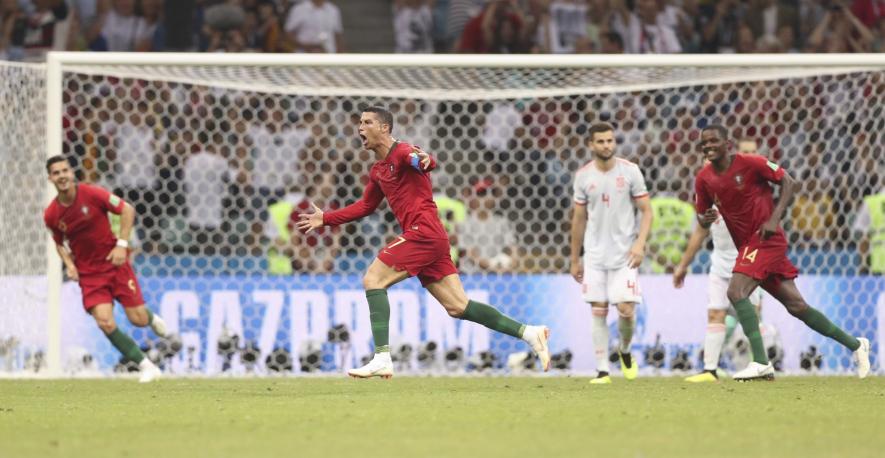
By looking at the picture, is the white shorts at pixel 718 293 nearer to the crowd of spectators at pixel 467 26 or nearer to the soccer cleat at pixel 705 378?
the soccer cleat at pixel 705 378

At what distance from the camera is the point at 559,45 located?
1898cm

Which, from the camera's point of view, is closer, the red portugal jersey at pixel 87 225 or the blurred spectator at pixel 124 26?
the red portugal jersey at pixel 87 225

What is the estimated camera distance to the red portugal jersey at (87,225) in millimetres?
12305

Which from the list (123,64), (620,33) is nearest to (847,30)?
(620,33)

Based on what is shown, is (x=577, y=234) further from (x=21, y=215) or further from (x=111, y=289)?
(x=21, y=215)

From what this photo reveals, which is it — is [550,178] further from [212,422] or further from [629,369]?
[212,422]

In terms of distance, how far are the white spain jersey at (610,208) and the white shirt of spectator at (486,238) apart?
2.49 metres

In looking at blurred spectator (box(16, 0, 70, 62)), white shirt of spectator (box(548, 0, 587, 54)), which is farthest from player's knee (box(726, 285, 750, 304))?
blurred spectator (box(16, 0, 70, 62))

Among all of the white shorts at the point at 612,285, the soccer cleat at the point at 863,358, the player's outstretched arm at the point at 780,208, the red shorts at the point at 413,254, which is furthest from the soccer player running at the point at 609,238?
the red shorts at the point at 413,254

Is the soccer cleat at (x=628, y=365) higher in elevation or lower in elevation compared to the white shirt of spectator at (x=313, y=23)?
lower

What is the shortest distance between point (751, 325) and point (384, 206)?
519 centimetres

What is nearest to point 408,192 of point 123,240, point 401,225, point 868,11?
point 401,225

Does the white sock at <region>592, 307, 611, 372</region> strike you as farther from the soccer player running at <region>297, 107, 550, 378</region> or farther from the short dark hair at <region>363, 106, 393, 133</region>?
the short dark hair at <region>363, 106, 393, 133</region>

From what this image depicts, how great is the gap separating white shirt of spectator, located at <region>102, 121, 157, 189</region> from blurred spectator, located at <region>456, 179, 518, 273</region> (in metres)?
3.08
